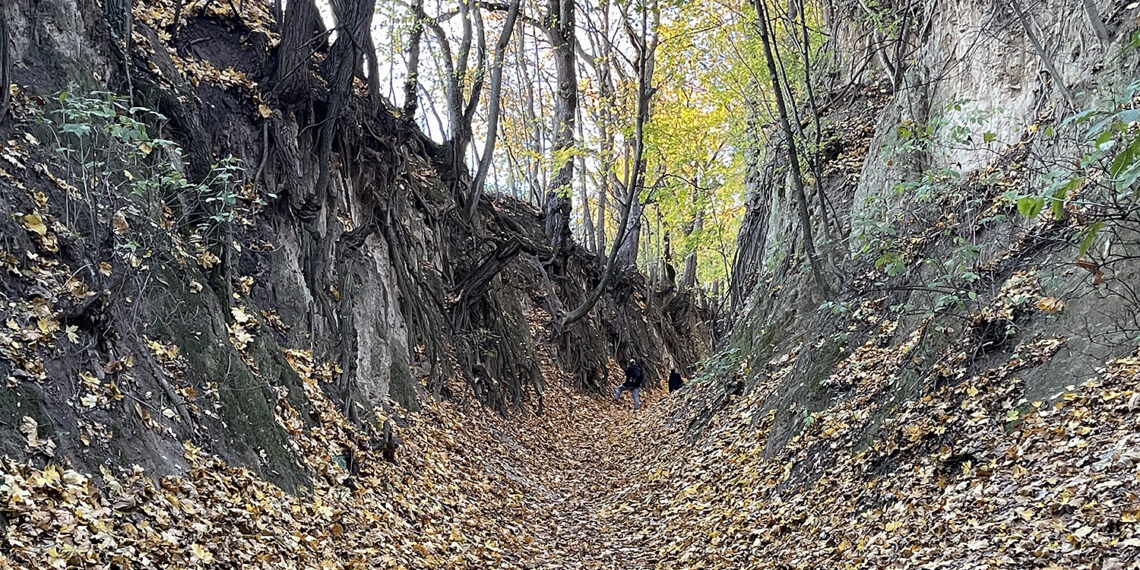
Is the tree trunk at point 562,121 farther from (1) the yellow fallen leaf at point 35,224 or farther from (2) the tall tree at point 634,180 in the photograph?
(1) the yellow fallen leaf at point 35,224

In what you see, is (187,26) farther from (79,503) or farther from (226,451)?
(79,503)

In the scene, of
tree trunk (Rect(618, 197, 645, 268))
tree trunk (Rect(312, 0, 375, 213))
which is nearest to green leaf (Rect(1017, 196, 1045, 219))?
tree trunk (Rect(312, 0, 375, 213))

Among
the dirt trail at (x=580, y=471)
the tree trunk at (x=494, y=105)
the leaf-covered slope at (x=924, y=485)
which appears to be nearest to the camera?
the leaf-covered slope at (x=924, y=485)

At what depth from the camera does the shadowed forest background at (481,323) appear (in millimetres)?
4816

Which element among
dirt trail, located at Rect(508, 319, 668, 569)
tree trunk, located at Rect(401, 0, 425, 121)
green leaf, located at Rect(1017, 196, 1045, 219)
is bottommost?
dirt trail, located at Rect(508, 319, 668, 569)

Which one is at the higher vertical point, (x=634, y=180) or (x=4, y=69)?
(x=634, y=180)

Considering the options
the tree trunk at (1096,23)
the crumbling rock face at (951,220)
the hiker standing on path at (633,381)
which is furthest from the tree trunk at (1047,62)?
the hiker standing on path at (633,381)

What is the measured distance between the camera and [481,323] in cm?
1485

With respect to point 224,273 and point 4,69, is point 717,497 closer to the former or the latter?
point 224,273

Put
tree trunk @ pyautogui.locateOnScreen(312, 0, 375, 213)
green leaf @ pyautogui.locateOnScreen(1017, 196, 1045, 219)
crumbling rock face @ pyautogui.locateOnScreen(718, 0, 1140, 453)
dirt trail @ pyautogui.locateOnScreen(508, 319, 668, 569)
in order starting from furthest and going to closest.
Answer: tree trunk @ pyautogui.locateOnScreen(312, 0, 375, 213)
dirt trail @ pyautogui.locateOnScreen(508, 319, 668, 569)
crumbling rock face @ pyautogui.locateOnScreen(718, 0, 1140, 453)
green leaf @ pyautogui.locateOnScreen(1017, 196, 1045, 219)

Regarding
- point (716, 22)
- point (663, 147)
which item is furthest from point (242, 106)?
point (663, 147)

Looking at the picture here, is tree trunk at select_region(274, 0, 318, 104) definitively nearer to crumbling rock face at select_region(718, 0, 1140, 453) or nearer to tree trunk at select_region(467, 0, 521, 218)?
tree trunk at select_region(467, 0, 521, 218)

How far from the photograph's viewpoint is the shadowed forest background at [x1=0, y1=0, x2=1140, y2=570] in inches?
190

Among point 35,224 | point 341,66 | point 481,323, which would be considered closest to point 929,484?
point 35,224
